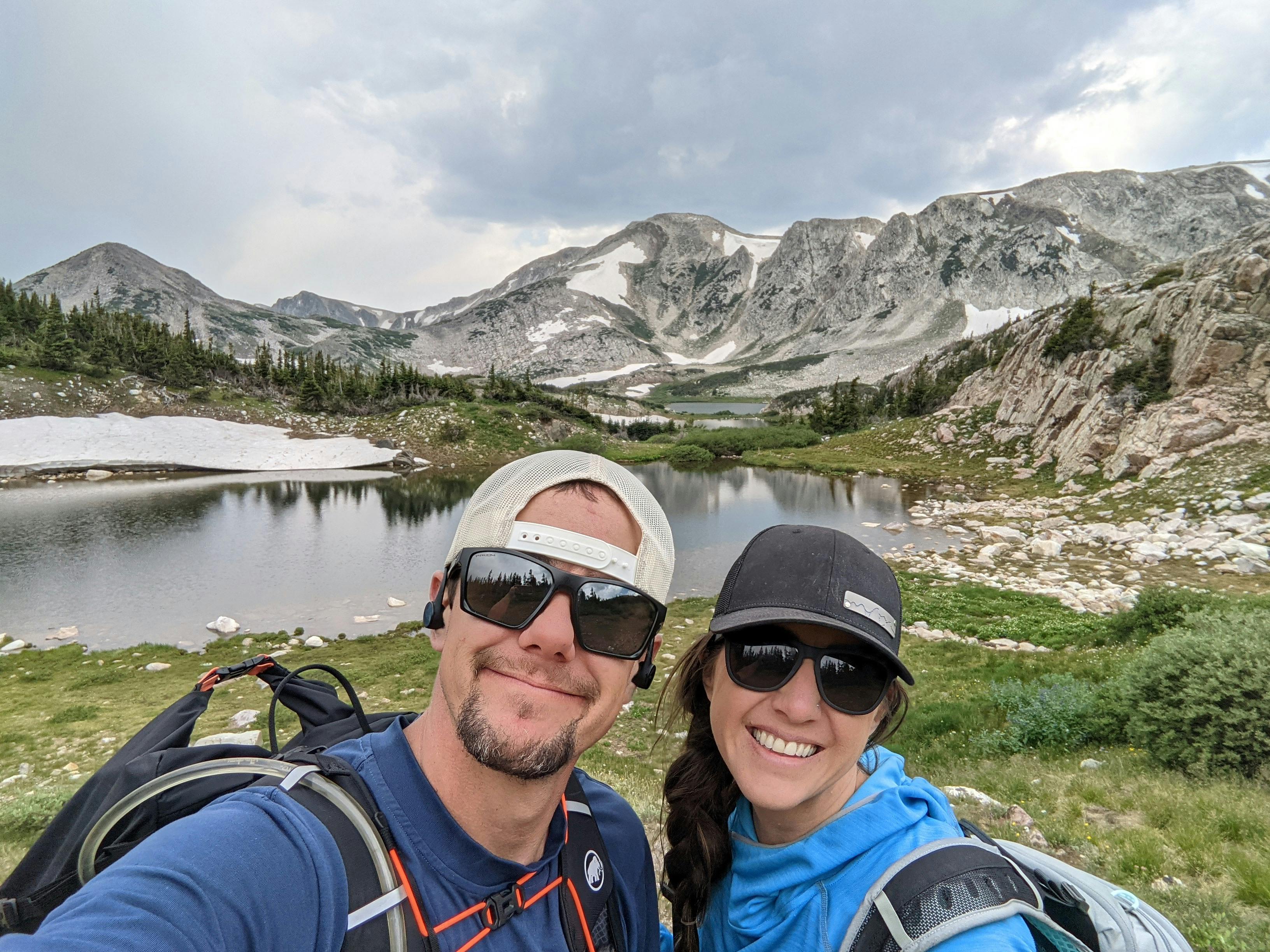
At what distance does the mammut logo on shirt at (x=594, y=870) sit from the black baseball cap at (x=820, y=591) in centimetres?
98

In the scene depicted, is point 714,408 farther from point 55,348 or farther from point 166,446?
point 55,348

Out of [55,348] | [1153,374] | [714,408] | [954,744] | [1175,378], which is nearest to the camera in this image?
[954,744]

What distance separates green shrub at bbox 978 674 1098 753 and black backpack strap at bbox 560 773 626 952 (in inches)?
267

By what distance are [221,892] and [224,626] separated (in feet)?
57.8

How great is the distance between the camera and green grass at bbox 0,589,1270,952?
364 centimetres

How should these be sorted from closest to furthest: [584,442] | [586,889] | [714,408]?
[586,889], [584,442], [714,408]

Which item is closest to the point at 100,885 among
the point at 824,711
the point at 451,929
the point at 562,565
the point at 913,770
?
the point at 451,929

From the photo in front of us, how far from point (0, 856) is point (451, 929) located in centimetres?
546

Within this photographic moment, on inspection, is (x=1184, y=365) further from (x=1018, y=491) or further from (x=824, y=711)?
(x=824, y=711)

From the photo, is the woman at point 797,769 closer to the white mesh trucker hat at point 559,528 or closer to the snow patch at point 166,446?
the white mesh trucker hat at point 559,528

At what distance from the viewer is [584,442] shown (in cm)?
6769

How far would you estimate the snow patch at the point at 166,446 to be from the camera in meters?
40.3

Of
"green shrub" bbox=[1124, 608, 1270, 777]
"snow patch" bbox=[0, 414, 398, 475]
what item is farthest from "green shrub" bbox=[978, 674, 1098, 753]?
"snow patch" bbox=[0, 414, 398, 475]

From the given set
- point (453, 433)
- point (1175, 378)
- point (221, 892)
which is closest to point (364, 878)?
point (221, 892)
